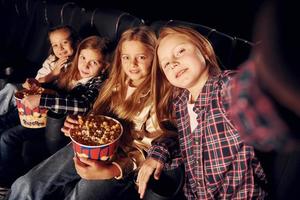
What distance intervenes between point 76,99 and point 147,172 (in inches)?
23.9

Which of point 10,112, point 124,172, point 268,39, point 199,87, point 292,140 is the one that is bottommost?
point 10,112

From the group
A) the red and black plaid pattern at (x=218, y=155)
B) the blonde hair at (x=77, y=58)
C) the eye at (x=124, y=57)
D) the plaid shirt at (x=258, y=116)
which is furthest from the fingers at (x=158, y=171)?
the blonde hair at (x=77, y=58)

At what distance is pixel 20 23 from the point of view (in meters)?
2.62

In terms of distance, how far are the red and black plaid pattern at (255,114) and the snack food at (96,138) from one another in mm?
669

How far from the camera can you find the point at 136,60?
4.53 feet

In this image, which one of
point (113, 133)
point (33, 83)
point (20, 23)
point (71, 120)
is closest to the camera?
point (113, 133)

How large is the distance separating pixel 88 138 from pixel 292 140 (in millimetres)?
798

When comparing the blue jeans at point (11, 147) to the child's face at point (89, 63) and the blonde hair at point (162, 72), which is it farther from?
the blonde hair at point (162, 72)

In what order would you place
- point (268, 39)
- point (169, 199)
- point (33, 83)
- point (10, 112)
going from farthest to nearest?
point (10, 112), point (33, 83), point (169, 199), point (268, 39)

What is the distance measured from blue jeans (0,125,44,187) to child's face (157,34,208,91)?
862 mm

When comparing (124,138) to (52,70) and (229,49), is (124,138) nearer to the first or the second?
(229,49)

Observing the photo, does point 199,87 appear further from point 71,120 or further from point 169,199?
point 71,120

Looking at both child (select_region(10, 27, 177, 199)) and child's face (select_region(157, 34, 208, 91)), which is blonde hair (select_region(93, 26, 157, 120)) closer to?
child (select_region(10, 27, 177, 199))

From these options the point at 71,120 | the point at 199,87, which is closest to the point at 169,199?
the point at 199,87
